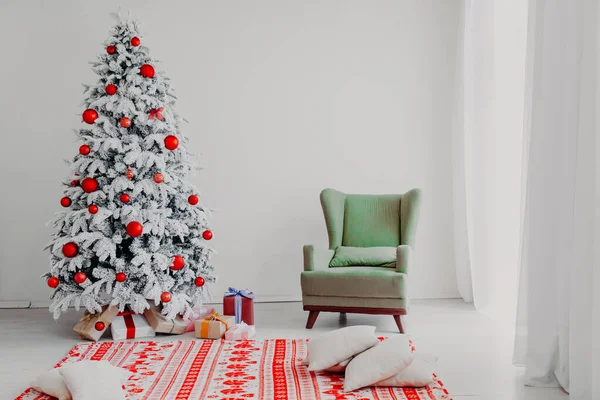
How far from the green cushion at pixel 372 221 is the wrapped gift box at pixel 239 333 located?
126 centimetres

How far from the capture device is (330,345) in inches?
138

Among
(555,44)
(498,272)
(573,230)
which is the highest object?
(555,44)

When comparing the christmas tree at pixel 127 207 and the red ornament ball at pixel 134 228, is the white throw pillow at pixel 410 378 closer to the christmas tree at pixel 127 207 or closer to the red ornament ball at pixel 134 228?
the christmas tree at pixel 127 207

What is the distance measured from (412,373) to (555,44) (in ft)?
5.92

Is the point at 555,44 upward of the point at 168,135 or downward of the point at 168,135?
upward

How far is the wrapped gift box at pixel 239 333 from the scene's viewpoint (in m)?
4.47

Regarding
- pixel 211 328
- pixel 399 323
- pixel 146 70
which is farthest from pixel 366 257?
pixel 146 70

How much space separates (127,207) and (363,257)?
5.87ft

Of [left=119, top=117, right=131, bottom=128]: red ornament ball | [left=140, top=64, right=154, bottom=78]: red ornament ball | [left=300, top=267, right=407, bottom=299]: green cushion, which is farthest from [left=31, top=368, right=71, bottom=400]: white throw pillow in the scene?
[left=140, top=64, right=154, bottom=78]: red ornament ball

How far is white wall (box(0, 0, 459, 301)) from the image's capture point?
5.89 m

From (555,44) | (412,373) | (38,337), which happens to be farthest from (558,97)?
(38,337)

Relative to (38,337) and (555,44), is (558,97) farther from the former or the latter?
(38,337)

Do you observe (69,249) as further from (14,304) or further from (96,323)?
(14,304)

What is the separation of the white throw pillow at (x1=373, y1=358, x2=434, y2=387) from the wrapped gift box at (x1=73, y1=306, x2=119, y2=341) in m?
2.08
